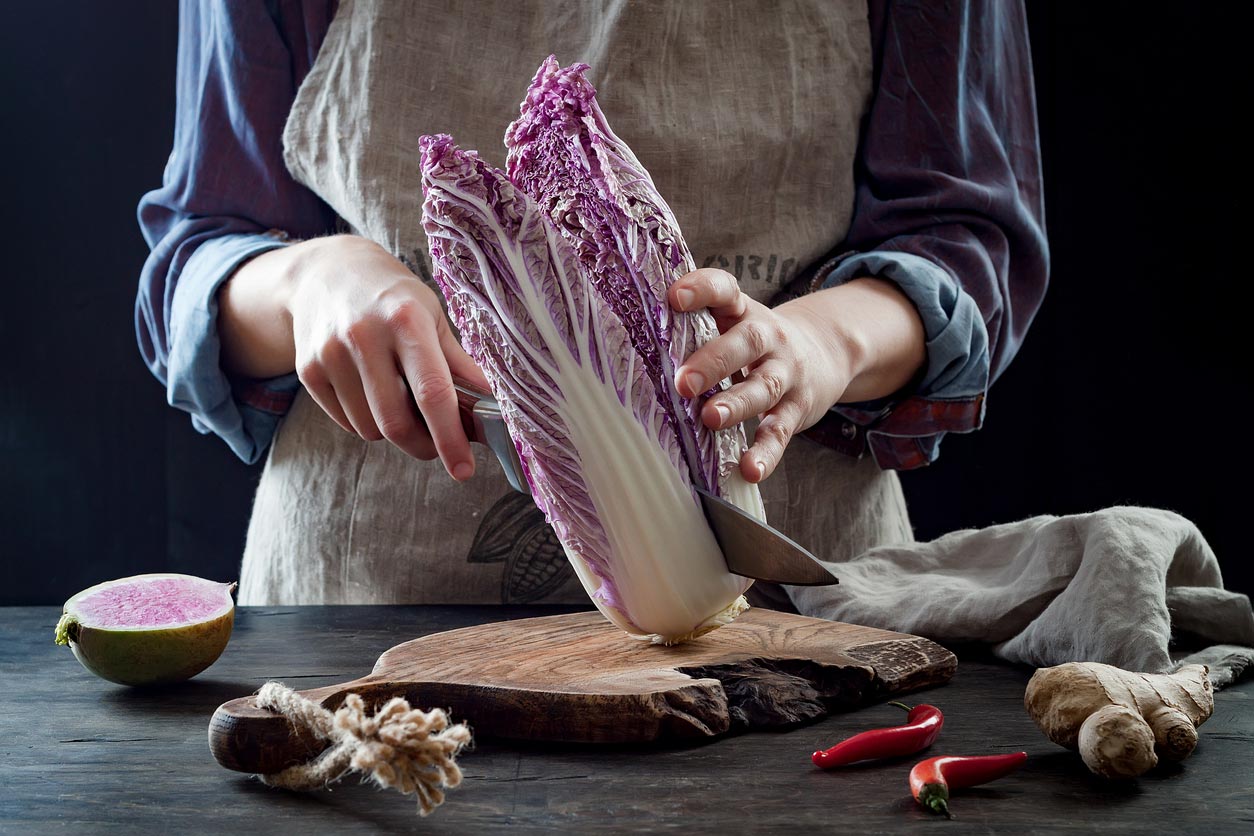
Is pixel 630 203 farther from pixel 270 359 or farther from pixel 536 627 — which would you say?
pixel 270 359

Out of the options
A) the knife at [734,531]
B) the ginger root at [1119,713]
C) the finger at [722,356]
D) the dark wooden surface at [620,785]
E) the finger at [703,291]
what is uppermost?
the finger at [703,291]

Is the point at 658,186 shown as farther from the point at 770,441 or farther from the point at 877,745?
the point at 877,745

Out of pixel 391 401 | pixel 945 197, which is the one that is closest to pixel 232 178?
pixel 391 401

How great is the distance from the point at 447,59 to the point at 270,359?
1.89 ft

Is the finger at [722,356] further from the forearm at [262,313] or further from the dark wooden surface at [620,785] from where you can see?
the forearm at [262,313]

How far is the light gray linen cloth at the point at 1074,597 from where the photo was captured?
4.64 feet

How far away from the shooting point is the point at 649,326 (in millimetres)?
1347

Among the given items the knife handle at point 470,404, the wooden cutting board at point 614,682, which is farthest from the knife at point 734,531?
the wooden cutting board at point 614,682

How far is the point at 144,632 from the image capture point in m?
1.36

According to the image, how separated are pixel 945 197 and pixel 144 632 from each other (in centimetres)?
137

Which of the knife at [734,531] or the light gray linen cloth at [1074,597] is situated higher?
the knife at [734,531]

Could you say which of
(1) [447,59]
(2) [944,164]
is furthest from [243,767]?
(2) [944,164]

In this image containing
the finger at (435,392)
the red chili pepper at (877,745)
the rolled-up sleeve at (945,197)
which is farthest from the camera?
the rolled-up sleeve at (945,197)

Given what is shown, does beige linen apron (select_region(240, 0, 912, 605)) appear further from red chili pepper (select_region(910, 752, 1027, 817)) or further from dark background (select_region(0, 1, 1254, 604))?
dark background (select_region(0, 1, 1254, 604))
